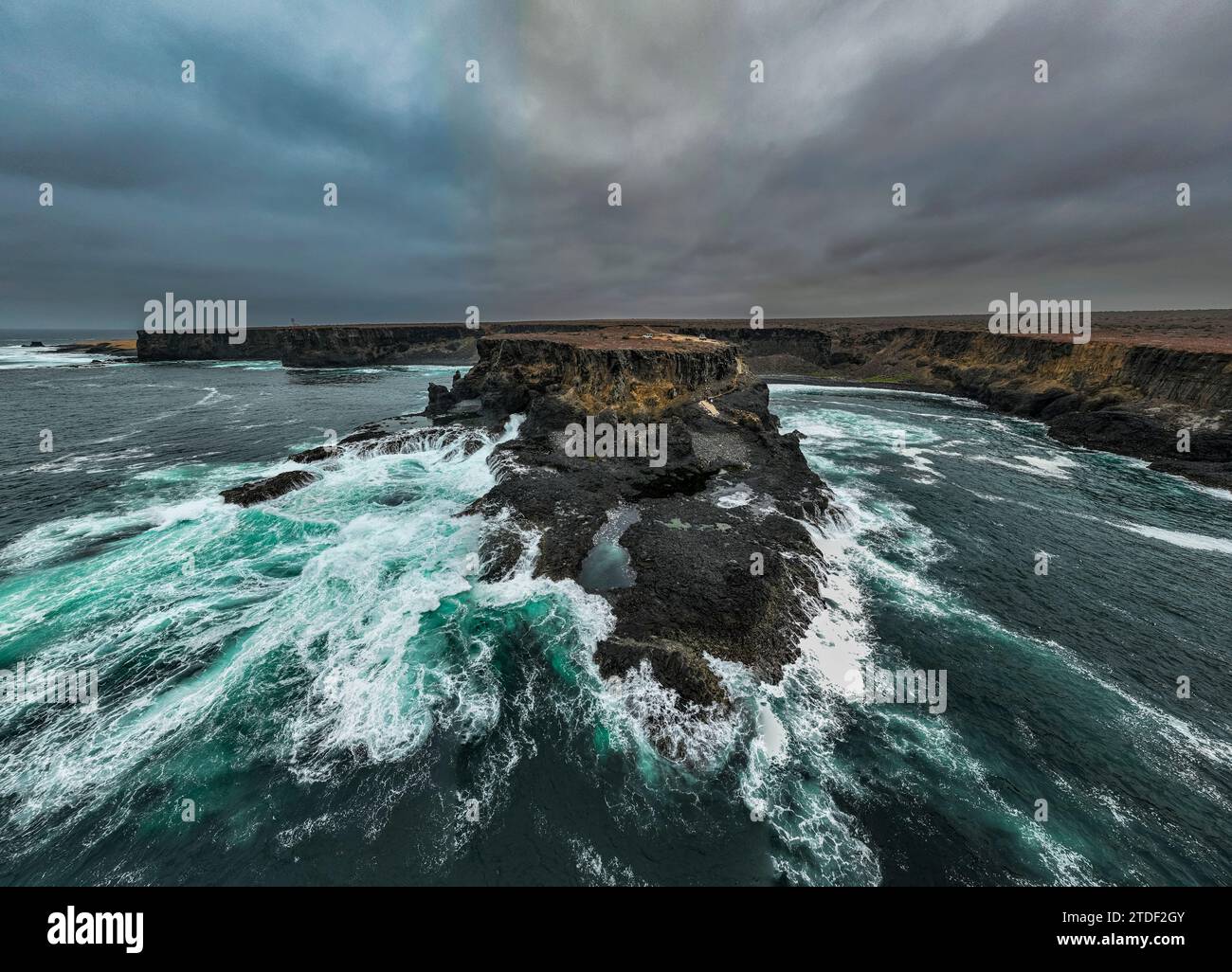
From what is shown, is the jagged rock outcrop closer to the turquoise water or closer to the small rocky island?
the small rocky island

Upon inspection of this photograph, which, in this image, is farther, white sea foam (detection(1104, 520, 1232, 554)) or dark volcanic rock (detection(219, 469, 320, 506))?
dark volcanic rock (detection(219, 469, 320, 506))

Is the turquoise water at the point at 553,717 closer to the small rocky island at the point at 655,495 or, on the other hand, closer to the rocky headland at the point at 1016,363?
the small rocky island at the point at 655,495

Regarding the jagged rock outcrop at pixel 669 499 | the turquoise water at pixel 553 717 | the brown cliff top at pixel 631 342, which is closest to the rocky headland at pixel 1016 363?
the brown cliff top at pixel 631 342

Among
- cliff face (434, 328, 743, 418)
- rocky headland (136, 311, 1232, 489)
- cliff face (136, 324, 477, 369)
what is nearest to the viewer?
cliff face (434, 328, 743, 418)

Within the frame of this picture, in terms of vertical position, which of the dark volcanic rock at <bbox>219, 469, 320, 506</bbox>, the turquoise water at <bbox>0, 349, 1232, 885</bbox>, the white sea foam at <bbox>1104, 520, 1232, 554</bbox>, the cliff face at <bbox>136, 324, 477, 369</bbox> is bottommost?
the turquoise water at <bbox>0, 349, 1232, 885</bbox>

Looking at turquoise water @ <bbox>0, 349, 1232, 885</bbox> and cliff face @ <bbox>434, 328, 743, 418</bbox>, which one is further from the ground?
cliff face @ <bbox>434, 328, 743, 418</bbox>

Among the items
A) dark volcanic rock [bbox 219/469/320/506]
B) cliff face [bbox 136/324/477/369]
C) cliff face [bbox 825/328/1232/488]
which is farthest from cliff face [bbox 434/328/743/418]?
cliff face [bbox 136/324/477/369]

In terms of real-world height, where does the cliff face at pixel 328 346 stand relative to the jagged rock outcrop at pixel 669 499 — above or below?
above
